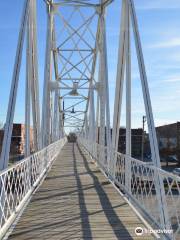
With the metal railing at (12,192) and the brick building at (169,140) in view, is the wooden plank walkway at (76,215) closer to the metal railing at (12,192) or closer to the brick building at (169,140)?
the metal railing at (12,192)

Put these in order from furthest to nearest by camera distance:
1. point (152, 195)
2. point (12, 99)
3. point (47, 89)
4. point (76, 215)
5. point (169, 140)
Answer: point (169, 140)
point (47, 89)
point (12, 99)
point (152, 195)
point (76, 215)

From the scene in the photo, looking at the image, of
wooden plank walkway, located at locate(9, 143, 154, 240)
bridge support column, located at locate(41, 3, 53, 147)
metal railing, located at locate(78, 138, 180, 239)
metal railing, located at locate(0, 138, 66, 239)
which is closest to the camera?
metal railing, located at locate(78, 138, 180, 239)

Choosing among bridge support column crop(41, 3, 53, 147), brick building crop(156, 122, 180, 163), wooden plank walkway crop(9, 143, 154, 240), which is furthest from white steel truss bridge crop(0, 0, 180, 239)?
brick building crop(156, 122, 180, 163)

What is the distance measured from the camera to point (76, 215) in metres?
6.41

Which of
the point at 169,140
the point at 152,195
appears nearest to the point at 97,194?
the point at 152,195

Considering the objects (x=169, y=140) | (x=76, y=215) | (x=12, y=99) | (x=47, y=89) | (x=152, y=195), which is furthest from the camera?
(x=169, y=140)

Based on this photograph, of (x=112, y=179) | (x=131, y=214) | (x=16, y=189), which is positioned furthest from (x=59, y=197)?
(x=112, y=179)

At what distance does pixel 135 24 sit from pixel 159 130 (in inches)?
2033

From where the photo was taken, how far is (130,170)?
7605 mm

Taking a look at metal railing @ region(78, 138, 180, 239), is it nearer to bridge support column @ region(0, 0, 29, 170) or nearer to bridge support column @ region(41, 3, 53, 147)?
bridge support column @ region(0, 0, 29, 170)

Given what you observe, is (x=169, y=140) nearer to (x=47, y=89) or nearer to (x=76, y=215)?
(x=47, y=89)

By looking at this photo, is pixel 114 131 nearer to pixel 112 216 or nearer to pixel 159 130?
pixel 112 216

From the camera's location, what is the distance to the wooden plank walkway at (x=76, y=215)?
5.35 metres

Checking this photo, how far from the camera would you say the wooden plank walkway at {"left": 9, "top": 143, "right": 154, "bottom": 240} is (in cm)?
535
